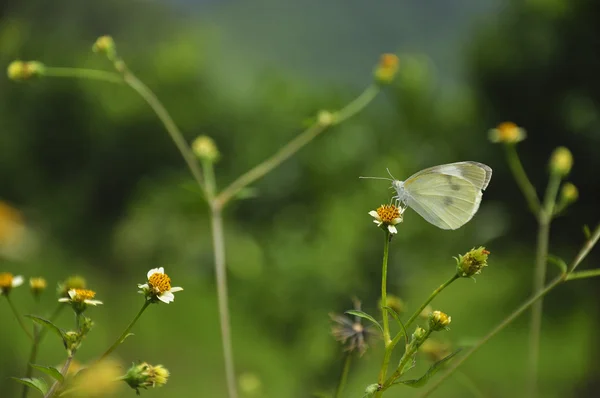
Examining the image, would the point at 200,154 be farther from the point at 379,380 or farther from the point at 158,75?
the point at 158,75

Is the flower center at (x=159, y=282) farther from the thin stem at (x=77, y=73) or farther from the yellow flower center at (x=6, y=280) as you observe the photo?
the thin stem at (x=77, y=73)

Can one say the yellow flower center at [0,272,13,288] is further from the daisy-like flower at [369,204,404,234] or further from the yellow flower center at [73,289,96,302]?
the daisy-like flower at [369,204,404,234]

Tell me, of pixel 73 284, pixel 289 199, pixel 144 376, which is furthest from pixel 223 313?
pixel 289 199

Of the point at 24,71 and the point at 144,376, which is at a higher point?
the point at 24,71

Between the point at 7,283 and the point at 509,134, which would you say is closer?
the point at 7,283

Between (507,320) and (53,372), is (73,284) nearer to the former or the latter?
(53,372)

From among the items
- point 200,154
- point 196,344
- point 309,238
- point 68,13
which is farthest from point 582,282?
point 68,13

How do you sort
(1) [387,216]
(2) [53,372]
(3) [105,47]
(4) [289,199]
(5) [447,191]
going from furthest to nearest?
(4) [289,199]
(3) [105,47]
(5) [447,191]
(1) [387,216]
(2) [53,372]
